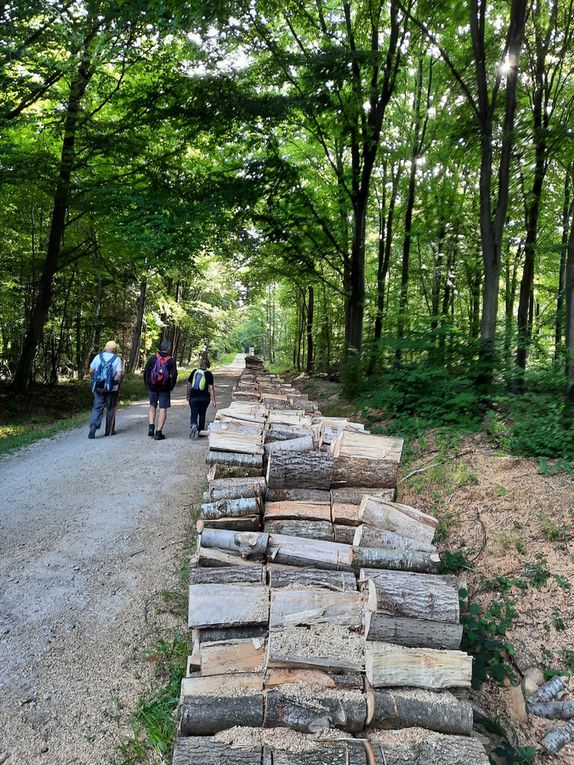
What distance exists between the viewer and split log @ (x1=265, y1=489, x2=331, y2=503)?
179 inches

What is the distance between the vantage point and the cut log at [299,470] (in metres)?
4.68

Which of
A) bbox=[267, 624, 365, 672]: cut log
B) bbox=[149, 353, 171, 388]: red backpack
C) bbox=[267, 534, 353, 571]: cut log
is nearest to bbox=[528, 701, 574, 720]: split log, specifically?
bbox=[267, 624, 365, 672]: cut log

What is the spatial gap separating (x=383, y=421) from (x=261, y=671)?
19.9ft

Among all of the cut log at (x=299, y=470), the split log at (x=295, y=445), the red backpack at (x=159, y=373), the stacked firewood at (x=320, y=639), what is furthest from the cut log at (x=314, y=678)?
the red backpack at (x=159, y=373)

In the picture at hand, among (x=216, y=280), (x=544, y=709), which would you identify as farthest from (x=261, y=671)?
(x=216, y=280)

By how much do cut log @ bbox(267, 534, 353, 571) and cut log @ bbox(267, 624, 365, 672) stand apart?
594mm

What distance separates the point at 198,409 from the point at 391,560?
275 inches

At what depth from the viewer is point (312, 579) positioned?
10.7ft

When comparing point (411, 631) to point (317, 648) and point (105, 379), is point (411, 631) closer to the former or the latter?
point (317, 648)

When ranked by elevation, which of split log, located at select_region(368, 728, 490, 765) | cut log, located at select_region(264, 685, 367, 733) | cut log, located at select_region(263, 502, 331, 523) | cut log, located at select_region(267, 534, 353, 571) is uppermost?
cut log, located at select_region(263, 502, 331, 523)

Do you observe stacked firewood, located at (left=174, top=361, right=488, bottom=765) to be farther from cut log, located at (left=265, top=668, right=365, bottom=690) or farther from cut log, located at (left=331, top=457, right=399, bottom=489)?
cut log, located at (left=331, top=457, right=399, bottom=489)

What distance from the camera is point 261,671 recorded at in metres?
2.75

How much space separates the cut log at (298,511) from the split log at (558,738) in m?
2.11

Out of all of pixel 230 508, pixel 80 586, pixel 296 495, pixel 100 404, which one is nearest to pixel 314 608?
pixel 230 508
